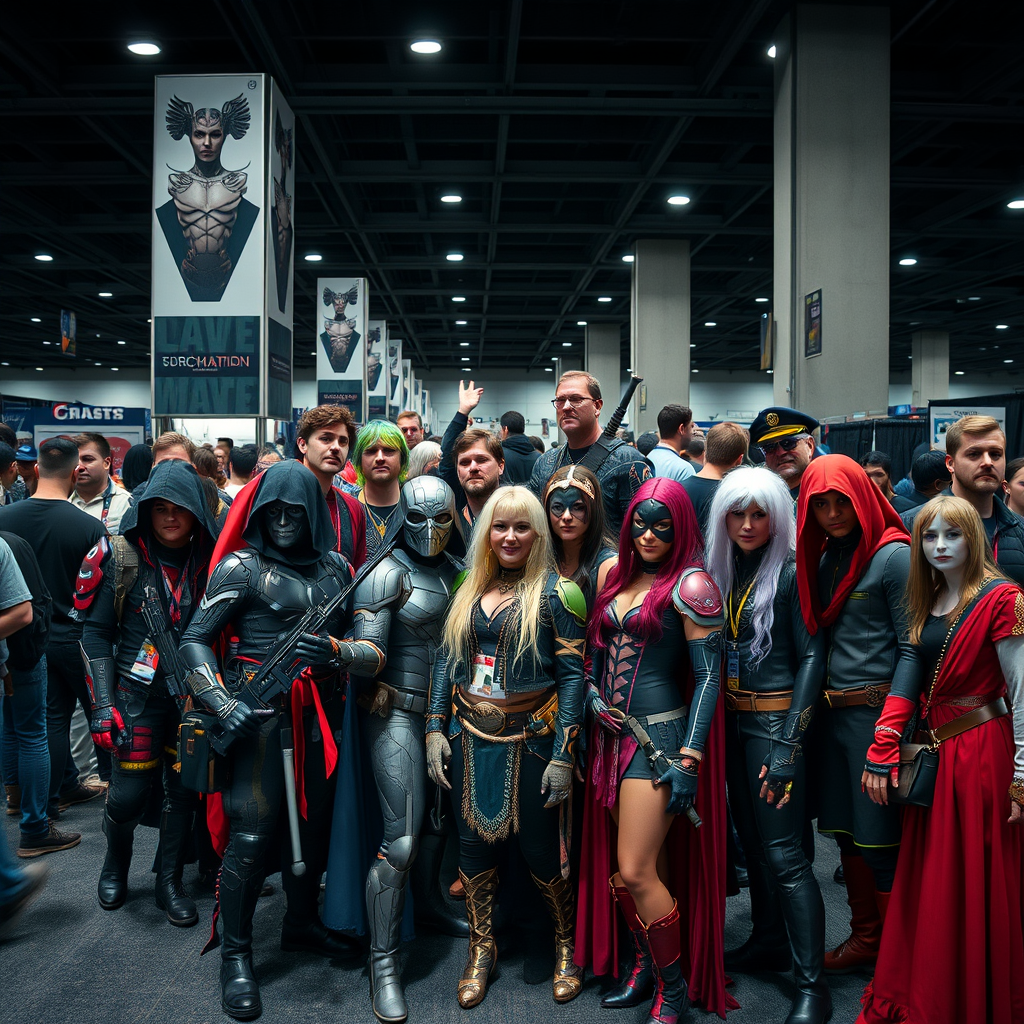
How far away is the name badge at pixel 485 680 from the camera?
262cm

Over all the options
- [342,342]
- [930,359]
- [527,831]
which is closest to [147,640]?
[527,831]

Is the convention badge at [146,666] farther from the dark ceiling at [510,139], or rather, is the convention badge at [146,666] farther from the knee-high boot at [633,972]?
the dark ceiling at [510,139]

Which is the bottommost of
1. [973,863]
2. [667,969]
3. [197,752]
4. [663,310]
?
[667,969]

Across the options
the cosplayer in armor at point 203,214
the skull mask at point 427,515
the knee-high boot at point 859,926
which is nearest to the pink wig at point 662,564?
the skull mask at point 427,515

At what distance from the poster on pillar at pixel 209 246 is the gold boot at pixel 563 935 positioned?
13.9ft

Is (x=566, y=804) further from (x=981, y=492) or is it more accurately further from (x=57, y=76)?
(x=57, y=76)

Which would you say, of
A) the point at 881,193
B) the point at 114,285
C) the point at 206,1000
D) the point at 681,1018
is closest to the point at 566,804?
the point at 681,1018

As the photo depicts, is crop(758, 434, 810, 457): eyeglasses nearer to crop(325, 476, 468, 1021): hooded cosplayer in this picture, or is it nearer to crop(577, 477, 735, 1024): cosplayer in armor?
crop(577, 477, 735, 1024): cosplayer in armor

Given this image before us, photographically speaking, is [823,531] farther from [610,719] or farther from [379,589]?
[379,589]

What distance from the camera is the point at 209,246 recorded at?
6.02 m

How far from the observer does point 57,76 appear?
27.2ft

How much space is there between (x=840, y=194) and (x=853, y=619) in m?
5.72

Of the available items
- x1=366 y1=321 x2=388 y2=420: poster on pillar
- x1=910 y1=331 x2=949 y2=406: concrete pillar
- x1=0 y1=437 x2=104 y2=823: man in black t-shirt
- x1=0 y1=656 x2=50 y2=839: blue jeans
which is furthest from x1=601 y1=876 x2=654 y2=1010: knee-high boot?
x1=910 y1=331 x2=949 y2=406: concrete pillar

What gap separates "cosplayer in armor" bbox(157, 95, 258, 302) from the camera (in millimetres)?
6016
